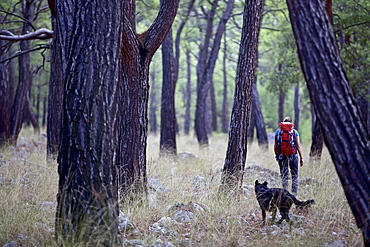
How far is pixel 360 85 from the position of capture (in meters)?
13.9

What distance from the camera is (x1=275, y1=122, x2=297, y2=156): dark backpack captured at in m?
8.30

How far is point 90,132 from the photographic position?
4270 millimetres

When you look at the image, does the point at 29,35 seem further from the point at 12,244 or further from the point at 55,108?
the point at 12,244

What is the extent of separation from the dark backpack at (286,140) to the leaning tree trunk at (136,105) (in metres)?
2.94

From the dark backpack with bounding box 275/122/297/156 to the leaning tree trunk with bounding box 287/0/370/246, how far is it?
4224 millimetres

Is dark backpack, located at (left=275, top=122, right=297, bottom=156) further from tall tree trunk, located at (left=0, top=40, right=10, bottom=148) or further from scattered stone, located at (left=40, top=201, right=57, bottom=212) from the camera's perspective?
tall tree trunk, located at (left=0, top=40, right=10, bottom=148)

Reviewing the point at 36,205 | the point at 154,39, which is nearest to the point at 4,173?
the point at 36,205

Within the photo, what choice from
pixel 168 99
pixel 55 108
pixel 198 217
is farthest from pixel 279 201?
pixel 168 99

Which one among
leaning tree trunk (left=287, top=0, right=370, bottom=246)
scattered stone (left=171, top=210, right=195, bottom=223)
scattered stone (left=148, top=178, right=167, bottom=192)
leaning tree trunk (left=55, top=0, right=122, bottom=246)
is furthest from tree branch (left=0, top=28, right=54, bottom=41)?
leaning tree trunk (left=287, top=0, right=370, bottom=246)

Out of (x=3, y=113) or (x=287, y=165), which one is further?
(x=3, y=113)

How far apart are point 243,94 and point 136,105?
214cm

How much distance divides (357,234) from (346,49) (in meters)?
8.73

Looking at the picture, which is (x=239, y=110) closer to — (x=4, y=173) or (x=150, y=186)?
(x=150, y=186)

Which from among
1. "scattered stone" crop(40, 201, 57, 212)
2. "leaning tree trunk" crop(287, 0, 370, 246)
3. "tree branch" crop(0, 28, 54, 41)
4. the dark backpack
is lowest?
"scattered stone" crop(40, 201, 57, 212)
